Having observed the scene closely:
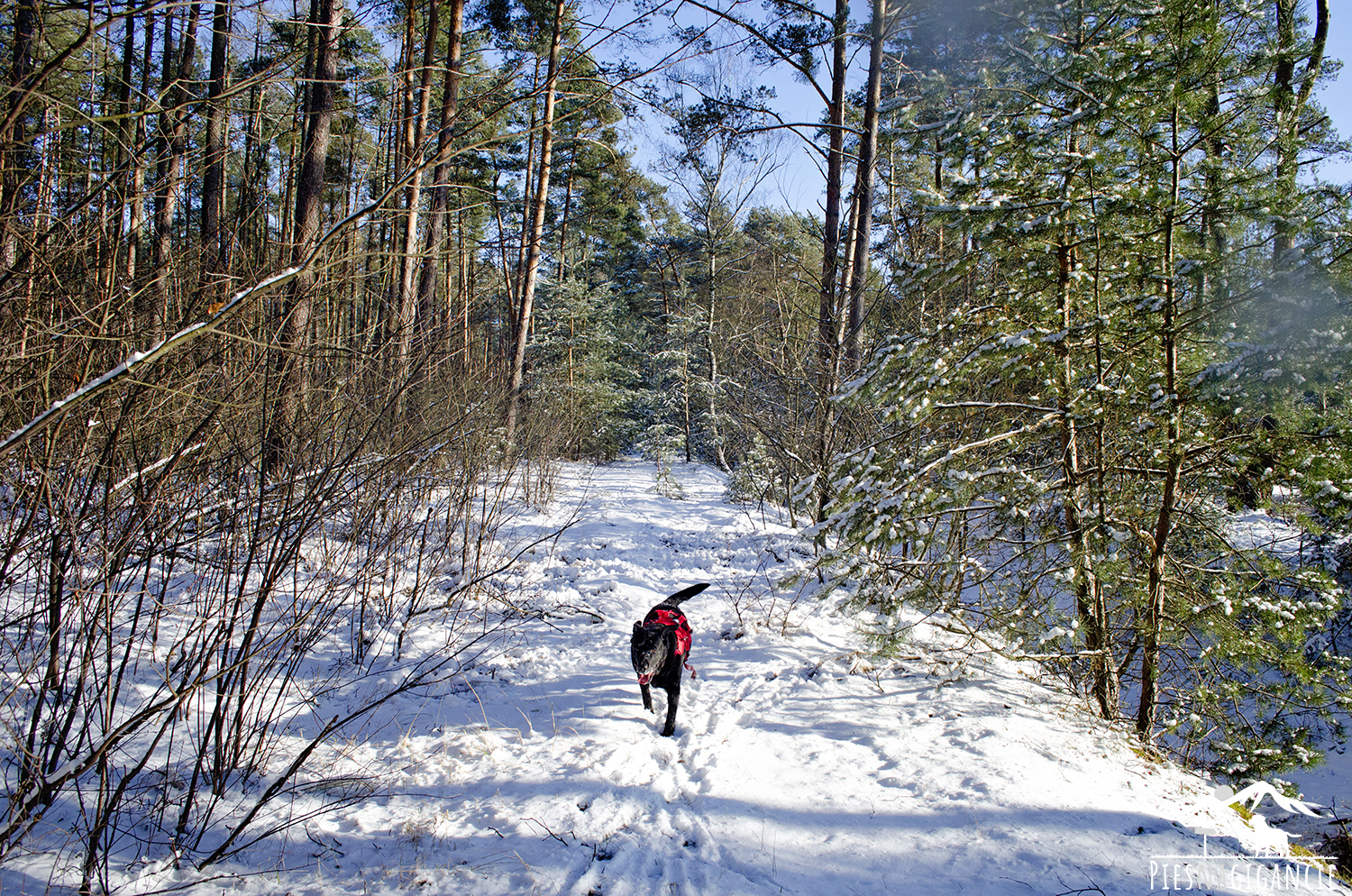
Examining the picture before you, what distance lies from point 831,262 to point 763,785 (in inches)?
222

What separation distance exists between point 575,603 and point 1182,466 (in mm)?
4961

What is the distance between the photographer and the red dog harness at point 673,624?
11.9 feet

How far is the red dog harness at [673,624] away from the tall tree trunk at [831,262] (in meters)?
3.23

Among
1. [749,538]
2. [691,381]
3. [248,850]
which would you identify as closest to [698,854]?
[248,850]

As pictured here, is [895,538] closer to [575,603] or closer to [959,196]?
[959,196]

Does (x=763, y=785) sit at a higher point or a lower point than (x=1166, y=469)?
lower

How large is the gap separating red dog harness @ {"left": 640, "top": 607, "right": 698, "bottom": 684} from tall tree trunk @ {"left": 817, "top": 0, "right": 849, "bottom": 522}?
3.23 m

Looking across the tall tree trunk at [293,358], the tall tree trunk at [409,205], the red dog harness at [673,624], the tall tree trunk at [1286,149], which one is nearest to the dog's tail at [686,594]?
the red dog harness at [673,624]

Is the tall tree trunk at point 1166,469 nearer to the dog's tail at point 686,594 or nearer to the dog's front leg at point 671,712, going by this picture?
the dog's tail at point 686,594

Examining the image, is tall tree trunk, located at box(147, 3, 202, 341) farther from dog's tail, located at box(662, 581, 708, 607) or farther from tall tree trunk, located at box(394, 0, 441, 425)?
dog's tail, located at box(662, 581, 708, 607)

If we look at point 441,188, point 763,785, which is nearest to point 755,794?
point 763,785

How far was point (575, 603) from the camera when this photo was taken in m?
5.59

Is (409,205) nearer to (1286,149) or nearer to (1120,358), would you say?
(1120,358)

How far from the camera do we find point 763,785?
305 centimetres
